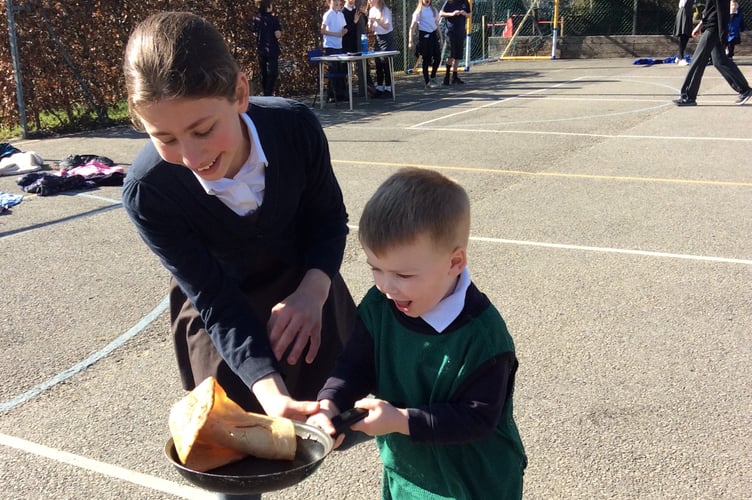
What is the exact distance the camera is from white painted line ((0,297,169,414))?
3478 millimetres

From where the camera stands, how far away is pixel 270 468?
159 centimetres

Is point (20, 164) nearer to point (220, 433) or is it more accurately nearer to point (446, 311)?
point (220, 433)

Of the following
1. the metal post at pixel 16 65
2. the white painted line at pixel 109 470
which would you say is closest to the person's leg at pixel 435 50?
the metal post at pixel 16 65

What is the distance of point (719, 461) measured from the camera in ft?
9.33

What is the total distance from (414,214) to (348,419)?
487 millimetres

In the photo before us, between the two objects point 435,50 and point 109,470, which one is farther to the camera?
point 435,50

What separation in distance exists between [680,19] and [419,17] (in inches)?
304

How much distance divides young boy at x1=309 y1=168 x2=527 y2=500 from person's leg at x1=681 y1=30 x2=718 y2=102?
36.2ft

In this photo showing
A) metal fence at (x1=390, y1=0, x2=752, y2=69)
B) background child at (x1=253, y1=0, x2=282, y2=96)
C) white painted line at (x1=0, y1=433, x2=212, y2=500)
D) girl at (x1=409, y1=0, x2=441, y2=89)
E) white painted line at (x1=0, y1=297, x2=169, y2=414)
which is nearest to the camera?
white painted line at (x1=0, y1=433, x2=212, y2=500)

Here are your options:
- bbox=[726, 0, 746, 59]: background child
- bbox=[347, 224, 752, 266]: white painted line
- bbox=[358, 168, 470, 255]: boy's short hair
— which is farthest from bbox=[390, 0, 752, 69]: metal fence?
bbox=[358, 168, 470, 255]: boy's short hair

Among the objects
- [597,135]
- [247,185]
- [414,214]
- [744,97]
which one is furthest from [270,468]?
[744,97]

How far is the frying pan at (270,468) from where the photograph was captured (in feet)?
4.77

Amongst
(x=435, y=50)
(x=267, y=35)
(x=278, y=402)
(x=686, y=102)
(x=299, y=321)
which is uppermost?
(x=267, y=35)

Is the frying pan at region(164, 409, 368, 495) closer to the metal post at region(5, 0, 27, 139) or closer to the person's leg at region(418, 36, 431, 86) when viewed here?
the metal post at region(5, 0, 27, 139)
